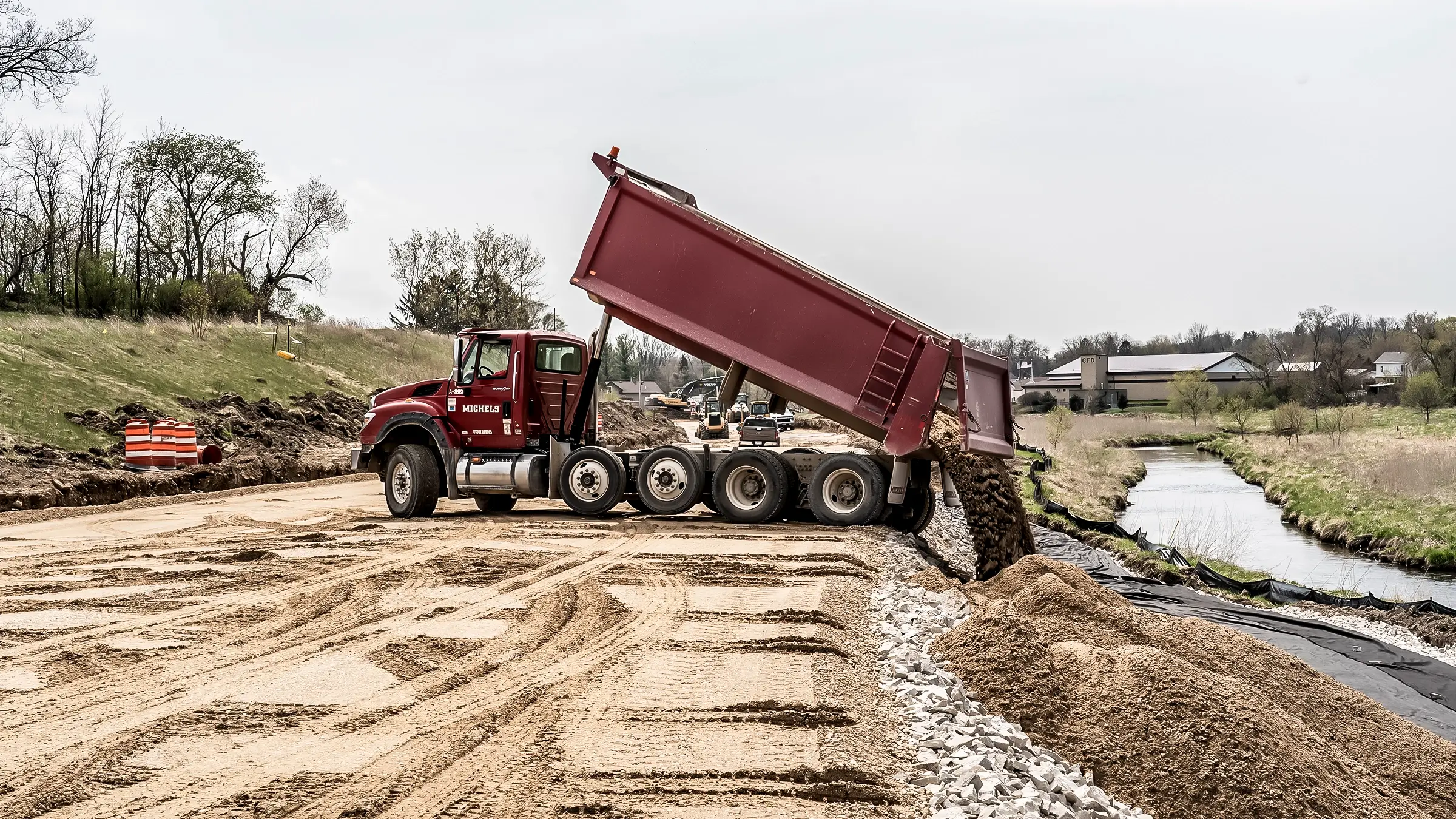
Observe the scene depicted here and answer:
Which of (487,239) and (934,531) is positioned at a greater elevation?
(487,239)

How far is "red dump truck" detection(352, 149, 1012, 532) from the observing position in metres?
12.6

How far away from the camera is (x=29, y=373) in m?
22.5

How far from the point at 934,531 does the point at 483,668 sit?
33.5 ft

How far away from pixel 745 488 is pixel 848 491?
1548 millimetres

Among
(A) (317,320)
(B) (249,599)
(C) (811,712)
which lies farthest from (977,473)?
(A) (317,320)

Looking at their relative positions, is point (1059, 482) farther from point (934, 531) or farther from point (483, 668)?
point (483, 668)

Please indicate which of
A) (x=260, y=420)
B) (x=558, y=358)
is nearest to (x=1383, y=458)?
(x=558, y=358)

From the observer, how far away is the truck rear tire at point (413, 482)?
1558 centimetres

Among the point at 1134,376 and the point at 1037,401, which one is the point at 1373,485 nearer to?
the point at 1037,401

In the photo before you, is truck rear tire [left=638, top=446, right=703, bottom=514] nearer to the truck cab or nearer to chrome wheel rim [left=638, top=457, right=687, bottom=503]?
chrome wheel rim [left=638, top=457, right=687, bottom=503]

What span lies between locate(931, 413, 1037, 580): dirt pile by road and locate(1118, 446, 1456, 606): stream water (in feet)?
24.3

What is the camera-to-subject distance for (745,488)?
14.7 m

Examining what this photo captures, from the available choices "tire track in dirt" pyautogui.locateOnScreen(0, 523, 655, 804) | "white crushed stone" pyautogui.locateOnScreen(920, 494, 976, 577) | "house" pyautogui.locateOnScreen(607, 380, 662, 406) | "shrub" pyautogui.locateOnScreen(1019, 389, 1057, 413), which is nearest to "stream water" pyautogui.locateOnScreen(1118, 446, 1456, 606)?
"white crushed stone" pyautogui.locateOnScreen(920, 494, 976, 577)

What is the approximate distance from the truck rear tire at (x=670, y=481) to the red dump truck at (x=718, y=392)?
0.02 metres
